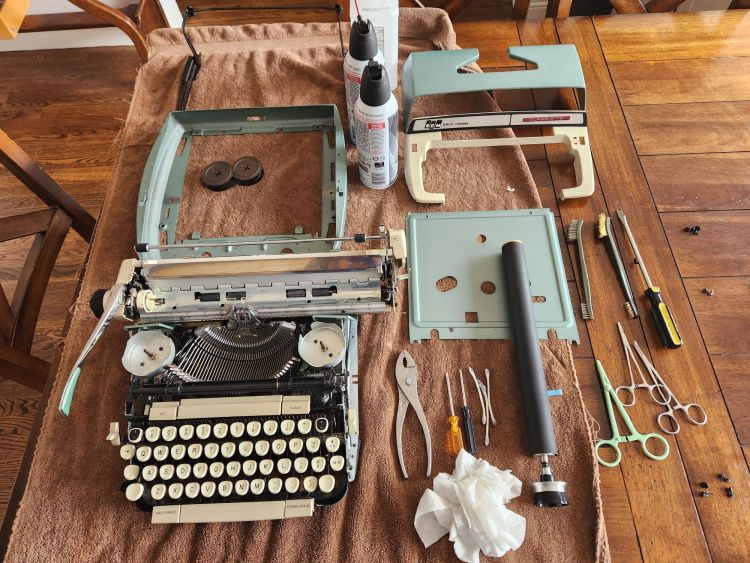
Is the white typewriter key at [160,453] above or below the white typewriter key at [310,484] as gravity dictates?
above

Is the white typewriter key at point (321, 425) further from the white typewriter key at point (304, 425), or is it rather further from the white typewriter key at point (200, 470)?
the white typewriter key at point (200, 470)

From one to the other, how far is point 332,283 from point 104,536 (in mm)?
617

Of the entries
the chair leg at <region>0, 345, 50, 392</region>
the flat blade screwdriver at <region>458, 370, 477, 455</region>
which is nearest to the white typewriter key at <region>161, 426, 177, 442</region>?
the chair leg at <region>0, 345, 50, 392</region>

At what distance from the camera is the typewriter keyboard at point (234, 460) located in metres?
0.87

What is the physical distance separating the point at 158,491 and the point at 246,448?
17 centimetres

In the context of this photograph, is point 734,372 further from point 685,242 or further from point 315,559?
point 315,559

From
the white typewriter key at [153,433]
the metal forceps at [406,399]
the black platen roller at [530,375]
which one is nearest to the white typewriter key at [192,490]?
the white typewriter key at [153,433]

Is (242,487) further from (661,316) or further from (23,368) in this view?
(661,316)

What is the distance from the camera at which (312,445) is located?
34.8 inches

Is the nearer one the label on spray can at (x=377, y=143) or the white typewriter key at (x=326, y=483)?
the white typewriter key at (x=326, y=483)

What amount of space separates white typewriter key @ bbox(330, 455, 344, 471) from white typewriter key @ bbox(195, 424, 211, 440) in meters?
0.23

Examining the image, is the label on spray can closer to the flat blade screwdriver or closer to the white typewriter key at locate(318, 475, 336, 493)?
the flat blade screwdriver

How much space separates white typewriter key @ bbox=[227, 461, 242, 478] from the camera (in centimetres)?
88

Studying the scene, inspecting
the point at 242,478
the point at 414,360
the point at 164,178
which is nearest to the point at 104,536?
the point at 242,478
